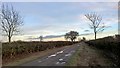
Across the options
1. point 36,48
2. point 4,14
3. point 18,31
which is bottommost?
point 36,48

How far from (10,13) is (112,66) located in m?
38.1

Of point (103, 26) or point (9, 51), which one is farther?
point (103, 26)

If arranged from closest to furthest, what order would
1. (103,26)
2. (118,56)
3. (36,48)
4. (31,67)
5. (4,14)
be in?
(31,67) < (118,56) < (36,48) < (4,14) < (103,26)

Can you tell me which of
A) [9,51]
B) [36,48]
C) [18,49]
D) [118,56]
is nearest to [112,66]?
[118,56]

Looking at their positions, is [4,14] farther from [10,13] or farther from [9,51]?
[9,51]

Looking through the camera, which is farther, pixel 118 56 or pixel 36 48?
pixel 36 48

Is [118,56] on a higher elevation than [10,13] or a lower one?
lower

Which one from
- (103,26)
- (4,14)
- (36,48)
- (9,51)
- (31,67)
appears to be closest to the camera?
(31,67)

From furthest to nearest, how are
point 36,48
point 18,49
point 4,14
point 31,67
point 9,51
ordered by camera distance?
1. point 4,14
2. point 36,48
3. point 18,49
4. point 9,51
5. point 31,67

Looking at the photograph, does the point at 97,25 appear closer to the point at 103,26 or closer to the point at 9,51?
the point at 103,26

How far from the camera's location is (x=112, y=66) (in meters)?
20.4

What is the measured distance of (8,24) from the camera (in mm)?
54500

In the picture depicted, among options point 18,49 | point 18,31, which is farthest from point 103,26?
point 18,49

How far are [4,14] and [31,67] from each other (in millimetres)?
37751
